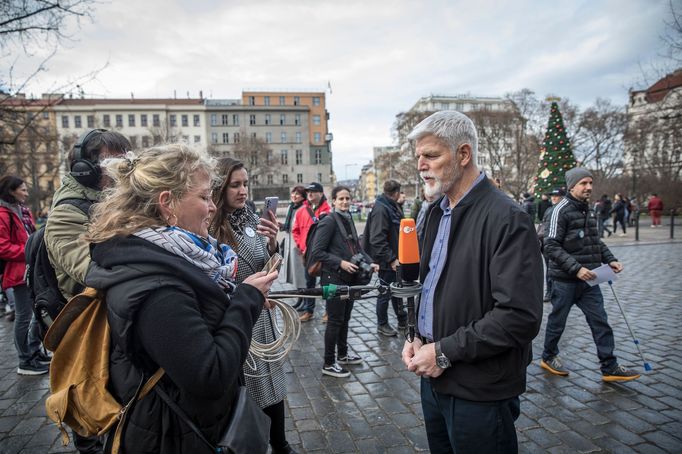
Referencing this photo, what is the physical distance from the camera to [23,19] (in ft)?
22.7

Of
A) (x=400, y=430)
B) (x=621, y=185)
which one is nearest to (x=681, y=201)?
(x=621, y=185)

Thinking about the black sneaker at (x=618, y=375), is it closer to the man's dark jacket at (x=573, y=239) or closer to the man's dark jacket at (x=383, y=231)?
the man's dark jacket at (x=573, y=239)

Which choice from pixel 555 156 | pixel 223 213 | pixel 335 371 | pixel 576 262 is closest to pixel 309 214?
pixel 335 371

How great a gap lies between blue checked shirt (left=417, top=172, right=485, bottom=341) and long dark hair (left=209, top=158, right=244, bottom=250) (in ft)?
4.71

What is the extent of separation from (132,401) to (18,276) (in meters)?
5.12

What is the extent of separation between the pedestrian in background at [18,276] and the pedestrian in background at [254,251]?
3509 mm

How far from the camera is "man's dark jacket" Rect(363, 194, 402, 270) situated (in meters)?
5.68

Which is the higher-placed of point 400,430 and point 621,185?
point 621,185

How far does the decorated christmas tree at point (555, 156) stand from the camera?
1936cm

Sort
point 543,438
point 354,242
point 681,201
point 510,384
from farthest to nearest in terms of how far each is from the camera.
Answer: point 681,201 < point 354,242 < point 543,438 < point 510,384

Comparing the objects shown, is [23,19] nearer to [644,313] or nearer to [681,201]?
[644,313]

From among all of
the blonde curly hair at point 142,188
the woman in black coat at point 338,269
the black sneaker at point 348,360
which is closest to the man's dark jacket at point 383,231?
the woman in black coat at point 338,269

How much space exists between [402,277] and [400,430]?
211 centimetres

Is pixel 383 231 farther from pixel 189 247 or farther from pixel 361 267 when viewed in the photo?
pixel 189 247
